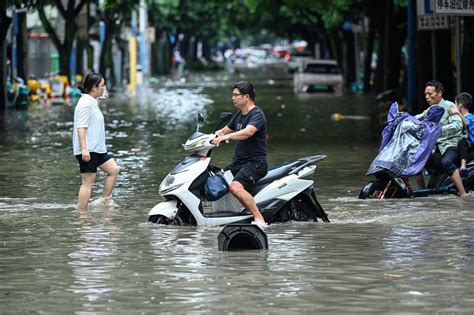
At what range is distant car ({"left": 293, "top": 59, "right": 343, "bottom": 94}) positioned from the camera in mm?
Result: 60188

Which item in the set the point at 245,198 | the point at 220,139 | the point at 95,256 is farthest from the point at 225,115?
the point at 95,256

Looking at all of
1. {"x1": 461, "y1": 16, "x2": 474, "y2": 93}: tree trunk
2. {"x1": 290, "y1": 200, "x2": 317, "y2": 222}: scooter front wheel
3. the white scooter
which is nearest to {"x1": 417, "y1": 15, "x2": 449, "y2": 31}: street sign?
{"x1": 461, "y1": 16, "x2": 474, "y2": 93}: tree trunk

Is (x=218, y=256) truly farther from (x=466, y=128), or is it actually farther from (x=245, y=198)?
(x=466, y=128)

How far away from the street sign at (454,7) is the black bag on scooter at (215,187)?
9246 millimetres

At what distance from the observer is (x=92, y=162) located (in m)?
15.9

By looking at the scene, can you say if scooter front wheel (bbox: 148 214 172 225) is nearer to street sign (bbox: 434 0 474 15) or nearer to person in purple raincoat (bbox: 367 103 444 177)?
person in purple raincoat (bbox: 367 103 444 177)

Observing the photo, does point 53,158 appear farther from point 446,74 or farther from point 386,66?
point 386,66

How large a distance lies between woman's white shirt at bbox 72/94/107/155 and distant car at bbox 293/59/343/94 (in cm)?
4449

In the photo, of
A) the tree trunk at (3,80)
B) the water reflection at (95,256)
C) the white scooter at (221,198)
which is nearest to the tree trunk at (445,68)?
the water reflection at (95,256)

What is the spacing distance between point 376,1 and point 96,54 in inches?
1380

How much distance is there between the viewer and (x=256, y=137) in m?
13.9

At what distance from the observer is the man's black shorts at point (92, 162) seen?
1585cm

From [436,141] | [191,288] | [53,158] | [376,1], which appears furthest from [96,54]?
[191,288]

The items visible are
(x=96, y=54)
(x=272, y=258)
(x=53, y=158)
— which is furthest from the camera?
(x=96, y=54)
